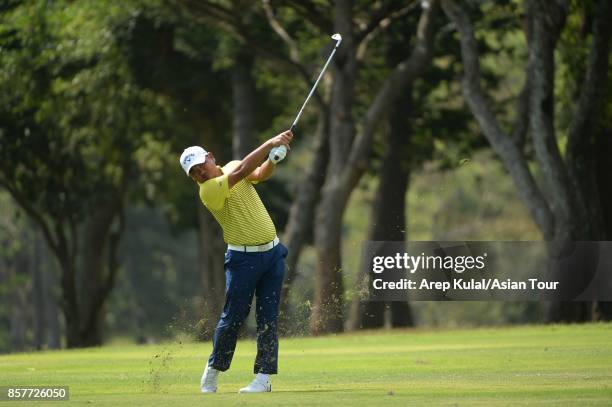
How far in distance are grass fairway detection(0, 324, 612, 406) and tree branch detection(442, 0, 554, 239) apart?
15.6 ft

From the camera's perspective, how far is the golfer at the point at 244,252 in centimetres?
1345

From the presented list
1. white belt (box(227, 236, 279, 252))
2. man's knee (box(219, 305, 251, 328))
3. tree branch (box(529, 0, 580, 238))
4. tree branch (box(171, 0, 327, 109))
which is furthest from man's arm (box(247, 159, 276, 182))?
tree branch (box(171, 0, 327, 109))

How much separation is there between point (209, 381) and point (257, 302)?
80cm

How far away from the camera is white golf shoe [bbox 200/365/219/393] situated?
13.8 m

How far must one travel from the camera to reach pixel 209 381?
545 inches

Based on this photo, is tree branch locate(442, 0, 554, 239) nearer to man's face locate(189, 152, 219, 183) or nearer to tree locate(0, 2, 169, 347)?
tree locate(0, 2, 169, 347)

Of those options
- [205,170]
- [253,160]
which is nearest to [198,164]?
[205,170]

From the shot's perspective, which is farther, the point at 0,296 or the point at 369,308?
the point at 0,296

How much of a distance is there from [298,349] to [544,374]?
316 inches

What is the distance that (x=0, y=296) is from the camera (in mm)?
83875

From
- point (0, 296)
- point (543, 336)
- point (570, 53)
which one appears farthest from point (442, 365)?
point (0, 296)

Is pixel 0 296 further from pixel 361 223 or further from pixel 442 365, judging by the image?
pixel 442 365

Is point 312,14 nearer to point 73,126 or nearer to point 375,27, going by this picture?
point 375,27

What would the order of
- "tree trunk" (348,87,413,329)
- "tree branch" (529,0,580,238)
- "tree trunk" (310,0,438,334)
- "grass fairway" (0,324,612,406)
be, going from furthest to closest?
"tree trunk" (348,87,413,329), "tree trunk" (310,0,438,334), "tree branch" (529,0,580,238), "grass fairway" (0,324,612,406)
